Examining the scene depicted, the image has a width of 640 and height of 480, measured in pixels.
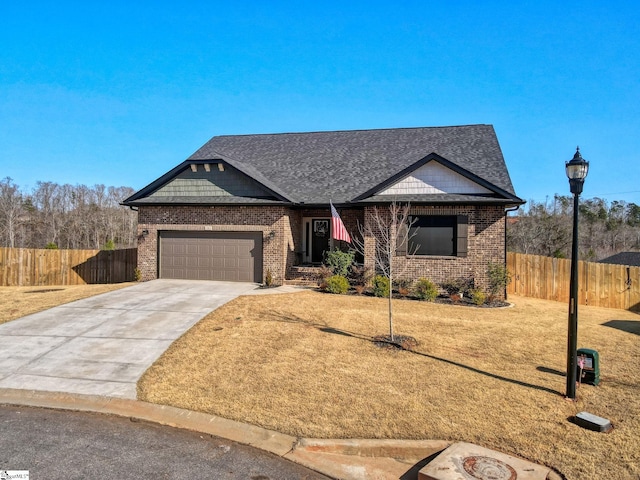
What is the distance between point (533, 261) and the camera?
55.8 feet

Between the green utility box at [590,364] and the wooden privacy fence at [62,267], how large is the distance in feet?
62.5

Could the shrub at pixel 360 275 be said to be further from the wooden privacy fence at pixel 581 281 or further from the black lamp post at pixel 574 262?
the black lamp post at pixel 574 262

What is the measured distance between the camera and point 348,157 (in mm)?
20375

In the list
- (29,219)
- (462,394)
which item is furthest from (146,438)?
(29,219)

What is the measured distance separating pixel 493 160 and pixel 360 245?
272 inches

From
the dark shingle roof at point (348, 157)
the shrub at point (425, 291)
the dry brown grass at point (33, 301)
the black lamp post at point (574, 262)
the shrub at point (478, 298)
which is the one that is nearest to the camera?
the black lamp post at point (574, 262)

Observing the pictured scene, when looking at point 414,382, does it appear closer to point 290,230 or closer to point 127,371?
point 127,371

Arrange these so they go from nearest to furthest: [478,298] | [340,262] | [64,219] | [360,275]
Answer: [478,298], [340,262], [360,275], [64,219]

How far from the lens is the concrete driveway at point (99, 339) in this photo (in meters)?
7.24

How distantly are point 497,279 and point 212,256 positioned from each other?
36.0 feet

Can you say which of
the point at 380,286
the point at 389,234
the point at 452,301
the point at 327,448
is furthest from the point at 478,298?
the point at 327,448

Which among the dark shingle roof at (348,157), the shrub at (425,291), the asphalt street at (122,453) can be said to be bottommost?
the asphalt street at (122,453)

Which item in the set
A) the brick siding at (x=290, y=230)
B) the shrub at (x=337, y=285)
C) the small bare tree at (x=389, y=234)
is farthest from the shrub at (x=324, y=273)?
the brick siding at (x=290, y=230)

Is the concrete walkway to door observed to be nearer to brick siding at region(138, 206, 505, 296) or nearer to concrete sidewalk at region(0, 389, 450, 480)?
concrete sidewalk at region(0, 389, 450, 480)
